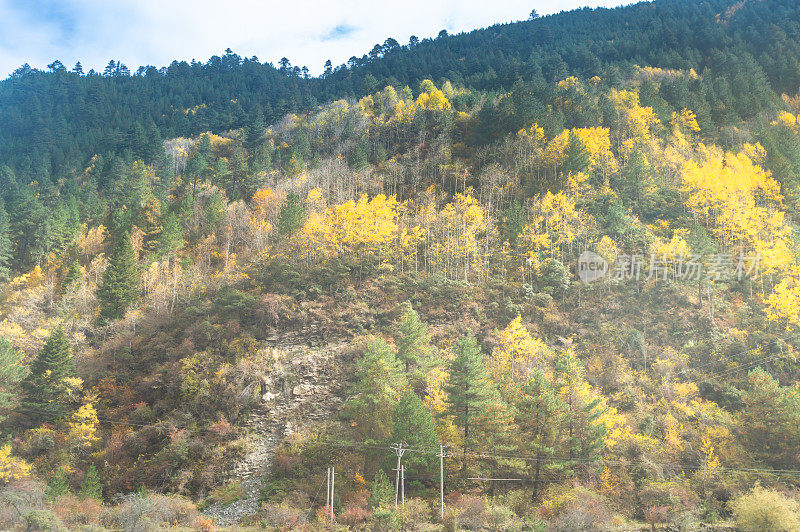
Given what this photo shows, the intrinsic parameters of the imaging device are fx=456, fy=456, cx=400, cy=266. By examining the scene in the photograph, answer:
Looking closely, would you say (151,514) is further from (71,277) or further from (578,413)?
(71,277)

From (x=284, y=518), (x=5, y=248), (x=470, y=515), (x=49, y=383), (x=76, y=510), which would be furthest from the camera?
(x=5, y=248)

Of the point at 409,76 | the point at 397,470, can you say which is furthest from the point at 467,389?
the point at 409,76

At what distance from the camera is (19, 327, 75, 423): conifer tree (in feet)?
109

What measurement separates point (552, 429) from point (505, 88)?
243 feet

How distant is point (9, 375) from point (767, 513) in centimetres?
4773

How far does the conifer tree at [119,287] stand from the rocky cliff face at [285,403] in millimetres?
15213

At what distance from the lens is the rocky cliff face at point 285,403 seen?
31.8 metres

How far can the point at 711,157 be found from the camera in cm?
5822

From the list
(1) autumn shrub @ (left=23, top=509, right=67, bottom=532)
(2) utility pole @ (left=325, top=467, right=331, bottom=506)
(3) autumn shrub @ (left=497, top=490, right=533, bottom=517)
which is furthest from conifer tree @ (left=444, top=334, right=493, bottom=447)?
(1) autumn shrub @ (left=23, top=509, right=67, bottom=532)

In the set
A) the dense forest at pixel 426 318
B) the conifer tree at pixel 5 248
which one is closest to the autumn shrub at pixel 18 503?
the dense forest at pixel 426 318

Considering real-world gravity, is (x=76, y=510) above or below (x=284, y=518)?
above

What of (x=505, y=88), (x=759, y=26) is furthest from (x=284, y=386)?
(x=759, y=26)

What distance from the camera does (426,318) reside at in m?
43.5

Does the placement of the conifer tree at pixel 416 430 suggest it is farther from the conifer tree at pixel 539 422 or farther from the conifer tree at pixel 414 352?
the conifer tree at pixel 539 422
